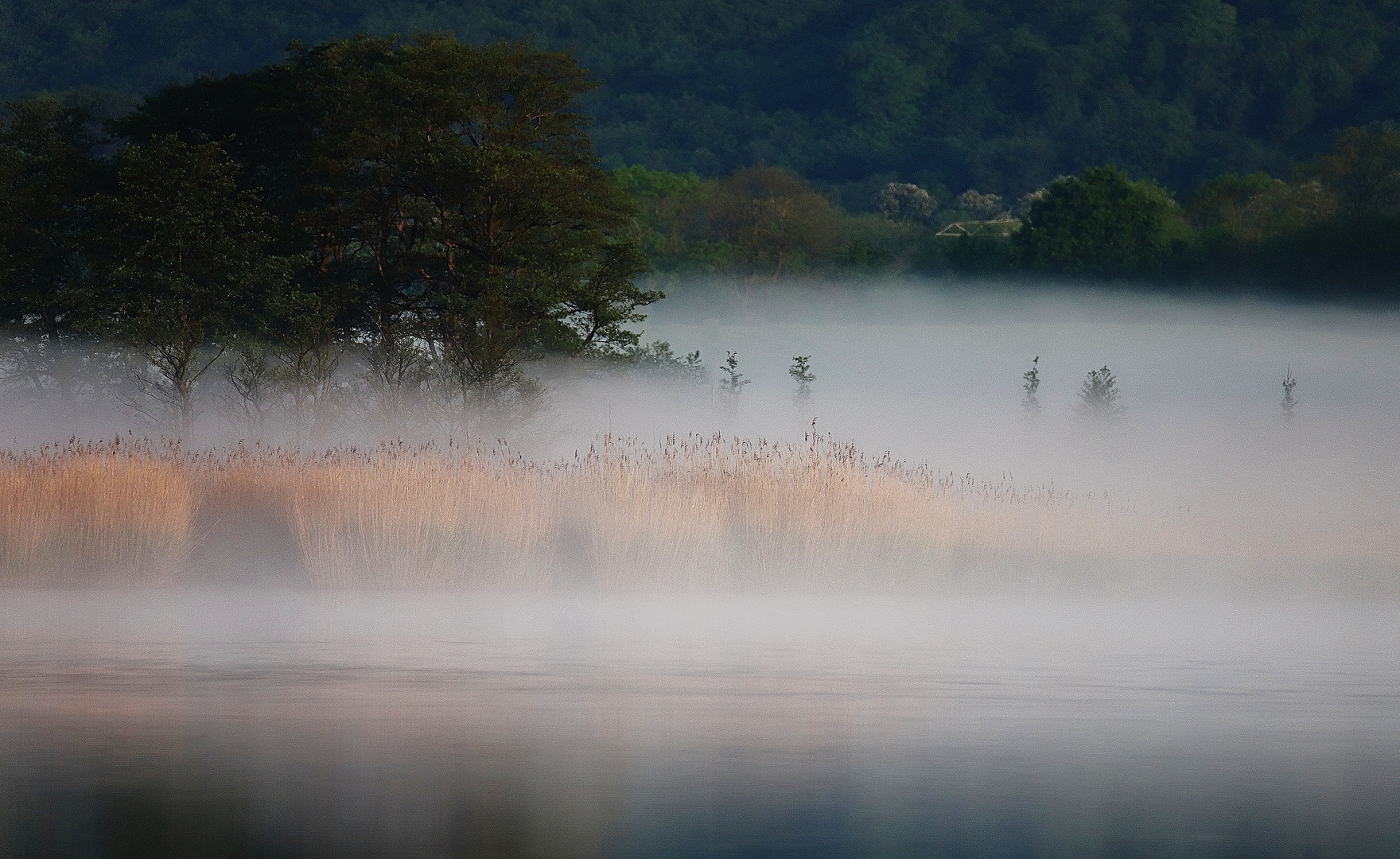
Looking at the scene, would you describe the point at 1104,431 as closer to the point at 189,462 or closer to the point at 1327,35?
the point at 189,462

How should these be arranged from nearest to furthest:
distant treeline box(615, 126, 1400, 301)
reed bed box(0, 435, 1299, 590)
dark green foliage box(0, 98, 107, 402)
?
reed bed box(0, 435, 1299, 590) → dark green foliage box(0, 98, 107, 402) → distant treeline box(615, 126, 1400, 301)

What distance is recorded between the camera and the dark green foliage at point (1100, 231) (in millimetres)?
72188

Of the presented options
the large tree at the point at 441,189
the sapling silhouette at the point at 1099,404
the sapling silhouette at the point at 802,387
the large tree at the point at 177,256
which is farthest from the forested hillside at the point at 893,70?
the large tree at the point at 177,256

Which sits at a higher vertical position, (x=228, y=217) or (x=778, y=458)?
(x=228, y=217)

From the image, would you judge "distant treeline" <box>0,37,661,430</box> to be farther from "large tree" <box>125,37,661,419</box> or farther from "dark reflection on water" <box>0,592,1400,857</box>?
"dark reflection on water" <box>0,592,1400,857</box>

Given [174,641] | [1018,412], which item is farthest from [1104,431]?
[174,641]

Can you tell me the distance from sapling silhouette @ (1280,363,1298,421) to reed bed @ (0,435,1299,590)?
3546cm

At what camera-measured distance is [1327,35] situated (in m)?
114

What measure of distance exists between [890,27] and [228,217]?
10843 centimetres

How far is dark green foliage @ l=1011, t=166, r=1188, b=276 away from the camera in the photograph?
72188 millimetres

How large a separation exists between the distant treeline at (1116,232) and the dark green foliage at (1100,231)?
0.06 meters

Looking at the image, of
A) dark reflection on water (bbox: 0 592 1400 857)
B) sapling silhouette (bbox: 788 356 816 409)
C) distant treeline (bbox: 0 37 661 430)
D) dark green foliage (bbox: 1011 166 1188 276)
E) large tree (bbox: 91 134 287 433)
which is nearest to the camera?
dark reflection on water (bbox: 0 592 1400 857)

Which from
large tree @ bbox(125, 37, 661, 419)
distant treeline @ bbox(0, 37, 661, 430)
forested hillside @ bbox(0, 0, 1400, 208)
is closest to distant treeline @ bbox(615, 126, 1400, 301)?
large tree @ bbox(125, 37, 661, 419)

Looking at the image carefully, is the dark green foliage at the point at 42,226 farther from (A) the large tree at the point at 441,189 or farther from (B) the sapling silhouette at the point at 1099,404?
(B) the sapling silhouette at the point at 1099,404
